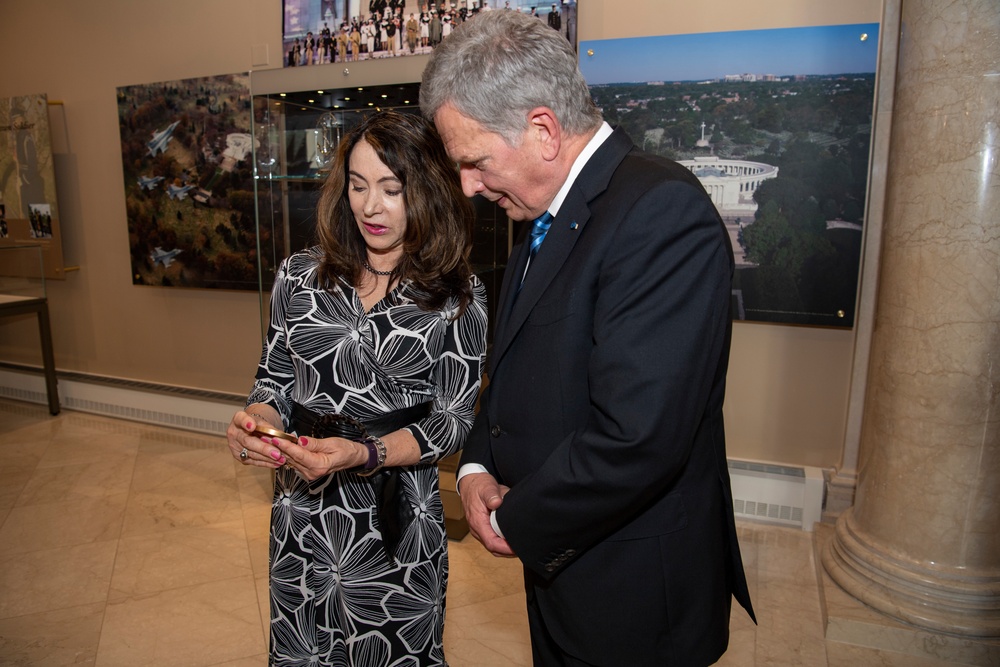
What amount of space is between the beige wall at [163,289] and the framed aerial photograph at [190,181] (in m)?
0.14

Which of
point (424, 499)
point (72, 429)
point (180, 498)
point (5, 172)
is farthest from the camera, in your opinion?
point (5, 172)

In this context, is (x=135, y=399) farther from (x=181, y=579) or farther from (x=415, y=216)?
(x=415, y=216)

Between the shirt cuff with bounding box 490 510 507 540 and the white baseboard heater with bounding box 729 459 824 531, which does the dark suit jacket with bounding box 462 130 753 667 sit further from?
the white baseboard heater with bounding box 729 459 824 531

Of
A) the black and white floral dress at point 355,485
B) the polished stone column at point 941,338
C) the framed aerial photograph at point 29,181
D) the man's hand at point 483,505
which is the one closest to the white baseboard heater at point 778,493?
the polished stone column at point 941,338

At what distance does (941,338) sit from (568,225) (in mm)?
2060

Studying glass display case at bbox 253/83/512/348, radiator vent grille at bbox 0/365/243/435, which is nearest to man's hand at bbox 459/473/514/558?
glass display case at bbox 253/83/512/348

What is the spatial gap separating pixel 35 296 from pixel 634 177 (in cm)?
585

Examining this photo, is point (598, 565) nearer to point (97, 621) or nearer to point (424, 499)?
point (424, 499)

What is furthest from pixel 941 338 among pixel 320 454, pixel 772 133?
pixel 320 454

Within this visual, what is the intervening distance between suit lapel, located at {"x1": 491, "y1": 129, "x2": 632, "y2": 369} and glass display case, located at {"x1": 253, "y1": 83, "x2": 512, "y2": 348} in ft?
6.58

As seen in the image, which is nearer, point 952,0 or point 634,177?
point 634,177

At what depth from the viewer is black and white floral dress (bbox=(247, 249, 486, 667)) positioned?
1.84m

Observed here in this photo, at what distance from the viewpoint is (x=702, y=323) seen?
3.69ft

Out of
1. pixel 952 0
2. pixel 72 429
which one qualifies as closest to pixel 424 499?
pixel 952 0
